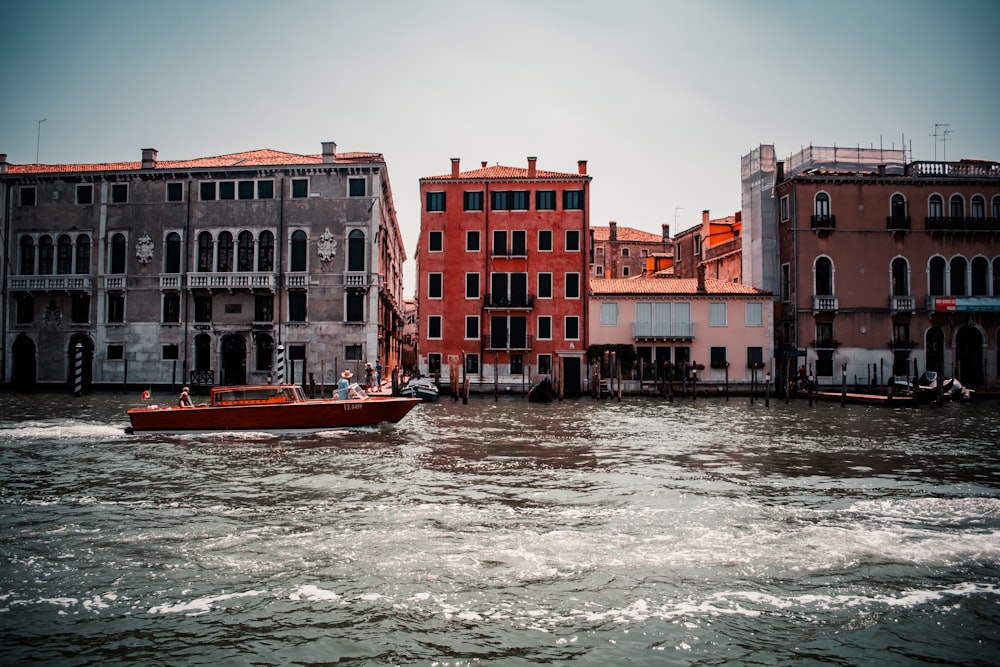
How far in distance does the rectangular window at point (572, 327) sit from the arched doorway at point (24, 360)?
23416 millimetres

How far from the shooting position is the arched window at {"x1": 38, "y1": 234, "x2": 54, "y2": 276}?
33.7 meters

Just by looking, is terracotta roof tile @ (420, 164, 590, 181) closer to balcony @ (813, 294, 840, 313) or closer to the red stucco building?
the red stucco building

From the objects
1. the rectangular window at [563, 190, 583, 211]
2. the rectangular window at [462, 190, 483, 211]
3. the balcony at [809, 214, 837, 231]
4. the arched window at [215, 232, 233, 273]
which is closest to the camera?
the arched window at [215, 232, 233, 273]

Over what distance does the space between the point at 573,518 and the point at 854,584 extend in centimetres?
299

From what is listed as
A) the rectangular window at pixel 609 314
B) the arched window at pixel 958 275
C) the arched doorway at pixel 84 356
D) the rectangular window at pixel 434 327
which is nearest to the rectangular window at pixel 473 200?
the rectangular window at pixel 434 327

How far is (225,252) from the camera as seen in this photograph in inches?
1293

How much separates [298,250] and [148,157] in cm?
820

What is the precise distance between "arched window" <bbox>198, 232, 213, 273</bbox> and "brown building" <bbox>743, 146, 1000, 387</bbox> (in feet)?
84.7

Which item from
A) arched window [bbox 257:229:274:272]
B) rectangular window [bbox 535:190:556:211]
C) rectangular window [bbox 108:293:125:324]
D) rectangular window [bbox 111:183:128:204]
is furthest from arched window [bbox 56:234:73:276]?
rectangular window [bbox 535:190:556:211]

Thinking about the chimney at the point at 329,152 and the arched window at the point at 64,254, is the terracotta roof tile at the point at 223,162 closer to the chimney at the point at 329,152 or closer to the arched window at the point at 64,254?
the chimney at the point at 329,152

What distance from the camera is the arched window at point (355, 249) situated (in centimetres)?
3219

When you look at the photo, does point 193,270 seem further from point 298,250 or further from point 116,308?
point 298,250

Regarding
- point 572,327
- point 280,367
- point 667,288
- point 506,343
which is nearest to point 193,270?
point 280,367

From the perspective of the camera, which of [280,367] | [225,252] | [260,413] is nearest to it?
[260,413]
